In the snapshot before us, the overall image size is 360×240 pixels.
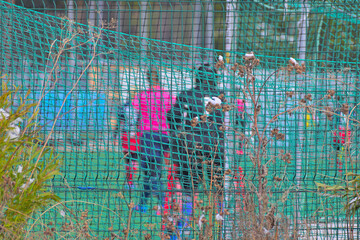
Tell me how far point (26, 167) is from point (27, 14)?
51.3 inches

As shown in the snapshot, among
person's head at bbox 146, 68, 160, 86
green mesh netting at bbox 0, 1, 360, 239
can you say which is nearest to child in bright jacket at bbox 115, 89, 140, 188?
green mesh netting at bbox 0, 1, 360, 239

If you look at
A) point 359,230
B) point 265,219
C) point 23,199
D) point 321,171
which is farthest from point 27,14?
point 359,230

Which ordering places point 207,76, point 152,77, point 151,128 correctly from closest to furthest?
point 151,128, point 152,77, point 207,76

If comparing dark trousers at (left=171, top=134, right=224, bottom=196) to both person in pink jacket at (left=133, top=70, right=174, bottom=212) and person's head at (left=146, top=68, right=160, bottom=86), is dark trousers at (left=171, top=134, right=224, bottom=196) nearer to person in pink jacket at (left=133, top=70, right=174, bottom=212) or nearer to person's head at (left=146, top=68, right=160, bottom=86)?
person in pink jacket at (left=133, top=70, right=174, bottom=212)

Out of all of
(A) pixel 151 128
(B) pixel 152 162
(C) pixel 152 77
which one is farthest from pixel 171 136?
(C) pixel 152 77

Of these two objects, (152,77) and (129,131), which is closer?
(129,131)

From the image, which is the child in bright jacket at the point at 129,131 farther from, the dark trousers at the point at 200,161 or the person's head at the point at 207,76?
the person's head at the point at 207,76

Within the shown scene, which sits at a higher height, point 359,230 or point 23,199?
point 23,199

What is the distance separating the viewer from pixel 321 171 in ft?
11.6

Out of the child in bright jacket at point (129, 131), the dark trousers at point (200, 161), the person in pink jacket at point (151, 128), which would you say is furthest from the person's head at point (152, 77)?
the dark trousers at point (200, 161)

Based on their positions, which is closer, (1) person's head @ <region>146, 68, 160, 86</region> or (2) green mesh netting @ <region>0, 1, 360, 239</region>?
(2) green mesh netting @ <region>0, 1, 360, 239</region>

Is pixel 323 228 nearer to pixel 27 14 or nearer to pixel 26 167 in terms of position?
pixel 26 167

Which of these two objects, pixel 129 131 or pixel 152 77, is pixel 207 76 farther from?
pixel 129 131

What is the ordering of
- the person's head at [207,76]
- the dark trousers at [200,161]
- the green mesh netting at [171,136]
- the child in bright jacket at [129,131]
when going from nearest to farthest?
the dark trousers at [200,161], the green mesh netting at [171,136], the child in bright jacket at [129,131], the person's head at [207,76]
